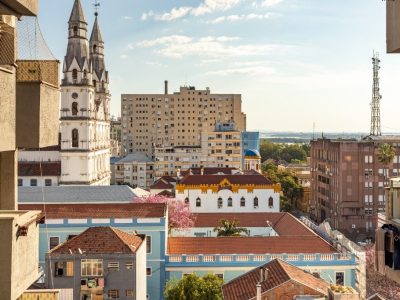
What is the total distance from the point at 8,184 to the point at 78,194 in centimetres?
4449

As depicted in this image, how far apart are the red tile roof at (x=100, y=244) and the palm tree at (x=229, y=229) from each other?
1660cm

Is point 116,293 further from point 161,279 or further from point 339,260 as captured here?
point 339,260

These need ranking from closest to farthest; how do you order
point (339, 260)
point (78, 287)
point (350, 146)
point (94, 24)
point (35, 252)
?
point (35, 252), point (78, 287), point (339, 260), point (350, 146), point (94, 24)

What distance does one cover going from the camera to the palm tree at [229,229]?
42.6 metres

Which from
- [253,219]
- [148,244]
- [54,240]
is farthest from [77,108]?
[148,244]

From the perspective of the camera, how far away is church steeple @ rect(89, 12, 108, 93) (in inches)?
2837

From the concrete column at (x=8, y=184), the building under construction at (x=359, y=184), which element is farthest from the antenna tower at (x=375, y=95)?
the concrete column at (x=8, y=184)

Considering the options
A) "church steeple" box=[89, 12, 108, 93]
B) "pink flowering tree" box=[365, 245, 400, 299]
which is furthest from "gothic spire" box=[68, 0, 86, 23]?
"pink flowering tree" box=[365, 245, 400, 299]

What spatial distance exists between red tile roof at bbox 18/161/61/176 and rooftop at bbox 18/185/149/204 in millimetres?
11090

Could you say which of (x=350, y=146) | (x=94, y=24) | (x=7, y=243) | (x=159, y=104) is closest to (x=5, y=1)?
(x=7, y=243)

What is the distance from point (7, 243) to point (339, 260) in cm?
2866

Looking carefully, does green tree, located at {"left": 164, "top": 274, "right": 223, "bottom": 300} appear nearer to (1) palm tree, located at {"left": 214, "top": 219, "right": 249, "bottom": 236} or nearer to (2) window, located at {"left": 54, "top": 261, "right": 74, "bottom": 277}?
(2) window, located at {"left": 54, "top": 261, "right": 74, "bottom": 277}

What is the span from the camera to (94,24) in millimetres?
73688

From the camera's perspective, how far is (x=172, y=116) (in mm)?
140125
